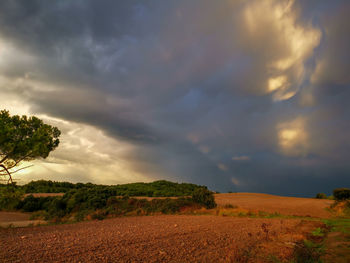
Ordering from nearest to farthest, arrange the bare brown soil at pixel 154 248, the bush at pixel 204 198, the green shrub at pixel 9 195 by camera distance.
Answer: the bare brown soil at pixel 154 248 → the green shrub at pixel 9 195 → the bush at pixel 204 198

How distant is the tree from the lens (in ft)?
52.0

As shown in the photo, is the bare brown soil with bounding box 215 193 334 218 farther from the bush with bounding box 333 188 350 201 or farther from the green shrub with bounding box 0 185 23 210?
the green shrub with bounding box 0 185 23 210

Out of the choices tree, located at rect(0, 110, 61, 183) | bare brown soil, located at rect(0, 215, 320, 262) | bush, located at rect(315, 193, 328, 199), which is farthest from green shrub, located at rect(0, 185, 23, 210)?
bush, located at rect(315, 193, 328, 199)

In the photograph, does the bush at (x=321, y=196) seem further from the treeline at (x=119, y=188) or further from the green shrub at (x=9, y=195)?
the green shrub at (x=9, y=195)

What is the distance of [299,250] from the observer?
749cm

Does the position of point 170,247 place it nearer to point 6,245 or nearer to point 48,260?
point 48,260

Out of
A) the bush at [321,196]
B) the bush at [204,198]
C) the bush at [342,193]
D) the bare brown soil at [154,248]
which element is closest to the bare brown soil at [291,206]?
the bush at [342,193]

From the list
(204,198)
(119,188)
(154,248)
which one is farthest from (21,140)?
(119,188)

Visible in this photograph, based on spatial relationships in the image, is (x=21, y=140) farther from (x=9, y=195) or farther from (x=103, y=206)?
(x=103, y=206)

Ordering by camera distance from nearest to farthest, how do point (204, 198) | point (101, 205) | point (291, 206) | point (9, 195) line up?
point (9, 195) < point (101, 205) < point (204, 198) < point (291, 206)

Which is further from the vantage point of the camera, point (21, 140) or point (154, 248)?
point (21, 140)

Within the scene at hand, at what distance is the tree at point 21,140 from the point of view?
15.9 metres

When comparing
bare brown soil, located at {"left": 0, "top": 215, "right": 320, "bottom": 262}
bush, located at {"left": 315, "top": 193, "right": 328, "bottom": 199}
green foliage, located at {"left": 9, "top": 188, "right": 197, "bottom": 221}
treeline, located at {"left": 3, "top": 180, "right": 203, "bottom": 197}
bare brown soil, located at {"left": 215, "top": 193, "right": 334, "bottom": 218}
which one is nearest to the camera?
bare brown soil, located at {"left": 0, "top": 215, "right": 320, "bottom": 262}

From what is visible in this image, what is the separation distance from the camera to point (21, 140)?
55.0 feet
